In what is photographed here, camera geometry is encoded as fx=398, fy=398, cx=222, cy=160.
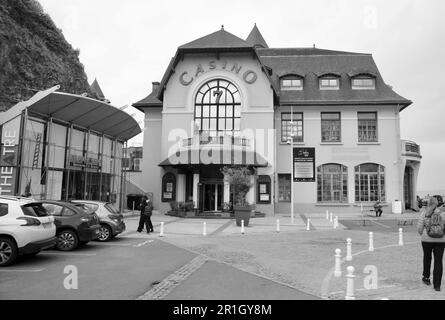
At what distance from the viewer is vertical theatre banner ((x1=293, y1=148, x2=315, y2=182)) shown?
3123cm

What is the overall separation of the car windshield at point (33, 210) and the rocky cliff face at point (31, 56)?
1616 centimetres

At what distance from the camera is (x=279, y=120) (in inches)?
1304

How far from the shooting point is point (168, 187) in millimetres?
30984

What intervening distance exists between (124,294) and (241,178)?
15029mm

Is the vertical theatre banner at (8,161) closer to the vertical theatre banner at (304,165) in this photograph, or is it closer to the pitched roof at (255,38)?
the vertical theatre banner at (304,165)

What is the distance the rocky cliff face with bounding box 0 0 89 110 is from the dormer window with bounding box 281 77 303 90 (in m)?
17.4

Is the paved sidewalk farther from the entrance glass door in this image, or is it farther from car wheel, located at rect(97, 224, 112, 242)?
the entrance glass door

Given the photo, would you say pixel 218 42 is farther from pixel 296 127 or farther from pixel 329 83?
pixel 329 83

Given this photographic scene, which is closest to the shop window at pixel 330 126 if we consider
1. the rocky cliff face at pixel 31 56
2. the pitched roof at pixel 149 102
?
the pitched roof at pixel 149 102

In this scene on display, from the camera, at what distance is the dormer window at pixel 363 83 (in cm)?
3347

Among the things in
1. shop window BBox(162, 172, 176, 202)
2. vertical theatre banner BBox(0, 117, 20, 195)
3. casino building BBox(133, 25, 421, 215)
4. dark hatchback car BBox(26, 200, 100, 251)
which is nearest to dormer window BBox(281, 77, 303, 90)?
casino building BBox(133, 25, 421, 215)

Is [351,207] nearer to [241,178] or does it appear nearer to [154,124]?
[241,178]

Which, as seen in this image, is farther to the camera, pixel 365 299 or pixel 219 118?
pixel 219 118
